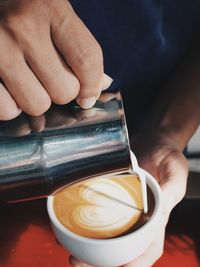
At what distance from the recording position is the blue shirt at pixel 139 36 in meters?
1.08

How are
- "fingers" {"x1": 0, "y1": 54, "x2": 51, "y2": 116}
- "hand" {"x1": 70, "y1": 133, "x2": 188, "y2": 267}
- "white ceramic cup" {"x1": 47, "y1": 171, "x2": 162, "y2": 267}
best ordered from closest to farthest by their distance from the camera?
"fingers" {"x1": 0, "y1": 54, "x2": 51, "y2": 116}
"white ceramic cup" {"x1": 47, "y1": 171, "x2": 162, "y2": 267}
"hand" {"x1": 70, "y1": 133, "x2": 188, "y2": 267}

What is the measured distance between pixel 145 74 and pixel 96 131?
0.53 metres

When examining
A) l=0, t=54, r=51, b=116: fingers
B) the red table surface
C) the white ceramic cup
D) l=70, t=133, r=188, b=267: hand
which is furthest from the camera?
the red table surface

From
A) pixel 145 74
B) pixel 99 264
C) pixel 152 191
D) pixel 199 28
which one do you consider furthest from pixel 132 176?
pixel 199 28

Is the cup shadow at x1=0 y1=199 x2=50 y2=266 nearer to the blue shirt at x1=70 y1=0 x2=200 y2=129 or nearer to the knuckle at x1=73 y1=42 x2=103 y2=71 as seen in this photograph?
the blue shirt at x1=70 y1=0 x2=200 y2=129

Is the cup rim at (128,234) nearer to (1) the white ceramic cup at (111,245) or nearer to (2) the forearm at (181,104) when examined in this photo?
(1) the white ceramic cup at (111,245)

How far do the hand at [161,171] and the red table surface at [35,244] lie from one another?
0.13 m

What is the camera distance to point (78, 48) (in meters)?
0.65

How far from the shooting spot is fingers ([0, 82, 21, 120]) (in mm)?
659

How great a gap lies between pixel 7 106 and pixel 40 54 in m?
0.09

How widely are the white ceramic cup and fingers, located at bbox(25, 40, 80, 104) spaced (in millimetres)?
254

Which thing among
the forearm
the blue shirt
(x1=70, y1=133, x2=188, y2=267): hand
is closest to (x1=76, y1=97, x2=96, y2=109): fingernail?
(x1=70, y1=133, x2=188, y2=267): hand

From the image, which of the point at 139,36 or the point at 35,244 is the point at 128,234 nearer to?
the point at 35,244

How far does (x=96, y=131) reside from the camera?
0.72 m
